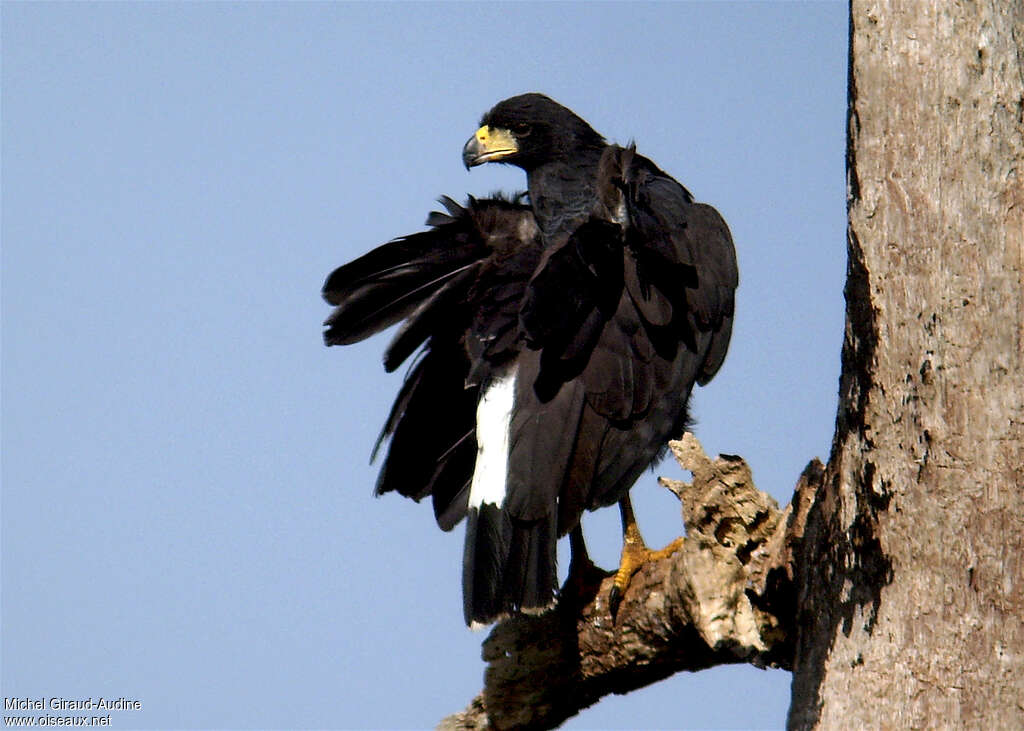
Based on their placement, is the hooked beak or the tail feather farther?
the hooked beak

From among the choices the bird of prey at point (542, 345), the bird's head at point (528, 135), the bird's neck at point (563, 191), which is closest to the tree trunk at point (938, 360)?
the bird of prey at point (542, 345)

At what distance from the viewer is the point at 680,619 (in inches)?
188

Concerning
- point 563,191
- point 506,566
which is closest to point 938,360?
point 506,566

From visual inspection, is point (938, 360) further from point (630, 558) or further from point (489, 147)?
point (489, 147)

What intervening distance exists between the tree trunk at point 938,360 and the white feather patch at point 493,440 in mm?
1648

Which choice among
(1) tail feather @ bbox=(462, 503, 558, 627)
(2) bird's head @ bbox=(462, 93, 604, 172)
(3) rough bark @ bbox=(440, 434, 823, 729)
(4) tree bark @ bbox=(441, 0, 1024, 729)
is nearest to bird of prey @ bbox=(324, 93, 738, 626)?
(1) tail feather @ bbox=(462, 503, 558, 627)

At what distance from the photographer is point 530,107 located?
6691 mm

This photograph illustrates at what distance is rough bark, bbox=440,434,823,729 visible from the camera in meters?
4.37

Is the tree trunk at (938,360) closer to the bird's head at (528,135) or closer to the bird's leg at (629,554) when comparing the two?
the bird's leg at (629,554)

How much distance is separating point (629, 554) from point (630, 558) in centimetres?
3

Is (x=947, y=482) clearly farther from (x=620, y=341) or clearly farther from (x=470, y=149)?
(x=470, y=149)

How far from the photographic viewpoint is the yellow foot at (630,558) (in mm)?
5234

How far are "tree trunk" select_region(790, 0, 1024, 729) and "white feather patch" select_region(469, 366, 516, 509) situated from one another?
5.41 ft

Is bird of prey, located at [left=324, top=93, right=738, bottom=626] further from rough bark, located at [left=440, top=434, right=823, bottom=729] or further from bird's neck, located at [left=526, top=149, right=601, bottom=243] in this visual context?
rough bark, located at [left=440, top=434, right=823, bottom=729]
